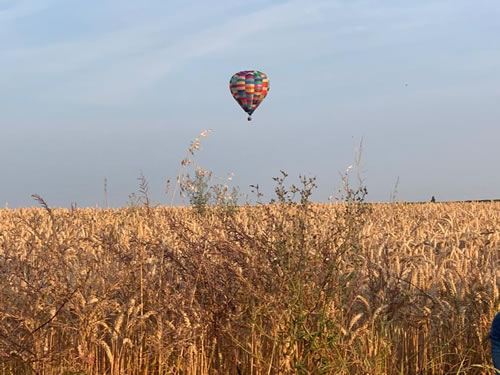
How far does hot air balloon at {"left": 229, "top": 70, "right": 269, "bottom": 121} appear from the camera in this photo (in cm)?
3155

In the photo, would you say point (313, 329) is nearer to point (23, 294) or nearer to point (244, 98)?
point (23, 294)

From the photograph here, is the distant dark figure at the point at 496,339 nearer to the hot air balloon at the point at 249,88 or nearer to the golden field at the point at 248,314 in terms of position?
the golden field at the point at 248,314

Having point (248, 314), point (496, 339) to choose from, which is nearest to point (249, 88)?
point (248, 314)

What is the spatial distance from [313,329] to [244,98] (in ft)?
90.5

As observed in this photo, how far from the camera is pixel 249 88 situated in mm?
31547

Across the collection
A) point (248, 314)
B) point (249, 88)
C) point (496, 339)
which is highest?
point (249, 88)

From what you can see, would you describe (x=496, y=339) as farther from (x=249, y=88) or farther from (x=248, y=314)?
(x=249, y=88)

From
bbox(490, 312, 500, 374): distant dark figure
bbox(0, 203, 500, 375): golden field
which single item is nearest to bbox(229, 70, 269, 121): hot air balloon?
bbox(0, 203, 500, 375): golden field

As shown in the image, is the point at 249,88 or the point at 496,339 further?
the point at 249,88

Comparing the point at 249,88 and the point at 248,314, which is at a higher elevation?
the point at 249,88

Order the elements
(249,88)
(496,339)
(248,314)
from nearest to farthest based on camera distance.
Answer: (496,339)
(248,314)
(249,88)

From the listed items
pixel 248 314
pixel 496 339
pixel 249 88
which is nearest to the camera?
pixel 496 339

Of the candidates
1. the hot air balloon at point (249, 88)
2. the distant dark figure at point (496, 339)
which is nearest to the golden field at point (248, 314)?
the distant dark figure at point (496, 339)

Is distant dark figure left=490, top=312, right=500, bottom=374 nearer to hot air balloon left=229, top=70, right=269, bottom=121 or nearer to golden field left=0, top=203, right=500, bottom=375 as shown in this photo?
golden field left=0, top=203, right=500, bottom=375
